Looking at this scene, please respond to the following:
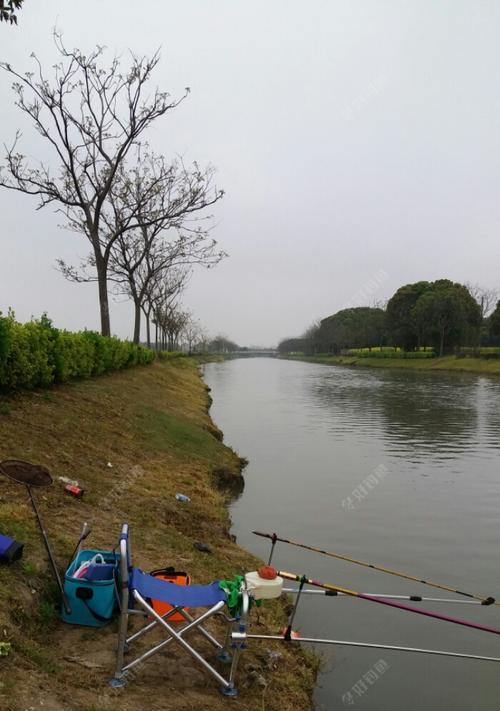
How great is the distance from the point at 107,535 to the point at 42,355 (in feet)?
20.4

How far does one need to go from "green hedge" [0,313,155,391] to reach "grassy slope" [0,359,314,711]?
0.48 metres

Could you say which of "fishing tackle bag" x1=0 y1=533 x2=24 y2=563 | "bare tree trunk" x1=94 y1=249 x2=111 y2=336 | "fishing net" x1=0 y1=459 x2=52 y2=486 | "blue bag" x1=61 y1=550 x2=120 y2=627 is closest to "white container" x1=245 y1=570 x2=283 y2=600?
"blue bag" x1=61 y1=550 x2=120 y2=627

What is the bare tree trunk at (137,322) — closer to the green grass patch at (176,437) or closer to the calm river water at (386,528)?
the calm river water at (386,528)

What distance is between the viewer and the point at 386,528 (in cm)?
885

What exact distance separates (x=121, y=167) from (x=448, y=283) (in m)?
62.4

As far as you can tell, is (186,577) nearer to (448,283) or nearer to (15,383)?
(15,383)

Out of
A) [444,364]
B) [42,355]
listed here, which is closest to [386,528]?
[42,355]

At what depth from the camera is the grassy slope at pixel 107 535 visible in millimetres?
3506

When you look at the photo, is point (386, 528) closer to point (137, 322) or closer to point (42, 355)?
point (42, 355)

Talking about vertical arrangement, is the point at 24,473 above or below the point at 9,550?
above

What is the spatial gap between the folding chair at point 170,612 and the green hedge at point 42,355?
6339 millimetres

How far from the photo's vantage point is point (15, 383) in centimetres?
1016

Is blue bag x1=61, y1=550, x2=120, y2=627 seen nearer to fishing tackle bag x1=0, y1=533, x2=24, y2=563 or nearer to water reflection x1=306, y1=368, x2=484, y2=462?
fishing tackle bag x1=0, y1=533, x2=24, y2=563

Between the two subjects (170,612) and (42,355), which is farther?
(42,355)
